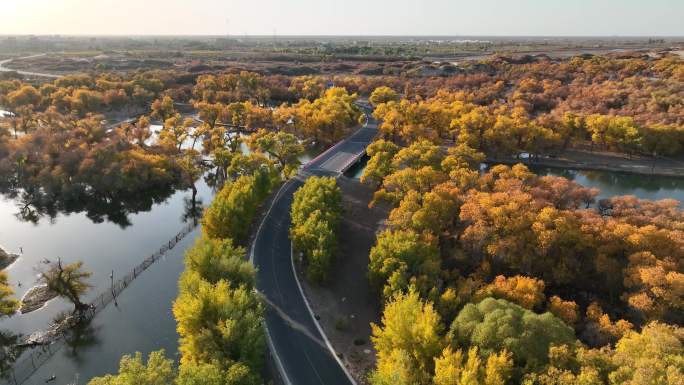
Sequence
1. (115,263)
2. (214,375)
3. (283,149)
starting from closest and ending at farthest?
(214,375) → (115,263) → (283,149)

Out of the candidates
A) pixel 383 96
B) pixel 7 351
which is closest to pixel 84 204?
pixel 7 351

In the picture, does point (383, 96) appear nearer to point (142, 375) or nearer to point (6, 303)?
point (6, 303)

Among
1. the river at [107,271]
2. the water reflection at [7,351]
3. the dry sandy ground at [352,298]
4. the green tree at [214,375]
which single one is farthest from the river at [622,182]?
the green tree at [214,375]

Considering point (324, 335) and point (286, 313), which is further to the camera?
point (286, 313)

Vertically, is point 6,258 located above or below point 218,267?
below

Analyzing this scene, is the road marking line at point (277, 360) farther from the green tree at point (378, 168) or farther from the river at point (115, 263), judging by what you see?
the green tree at point (378, 168)

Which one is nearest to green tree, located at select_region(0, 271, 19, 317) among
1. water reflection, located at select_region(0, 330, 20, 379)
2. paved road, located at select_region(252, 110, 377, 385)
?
water reflection, located at select_region(0, 330, 20, 379)
